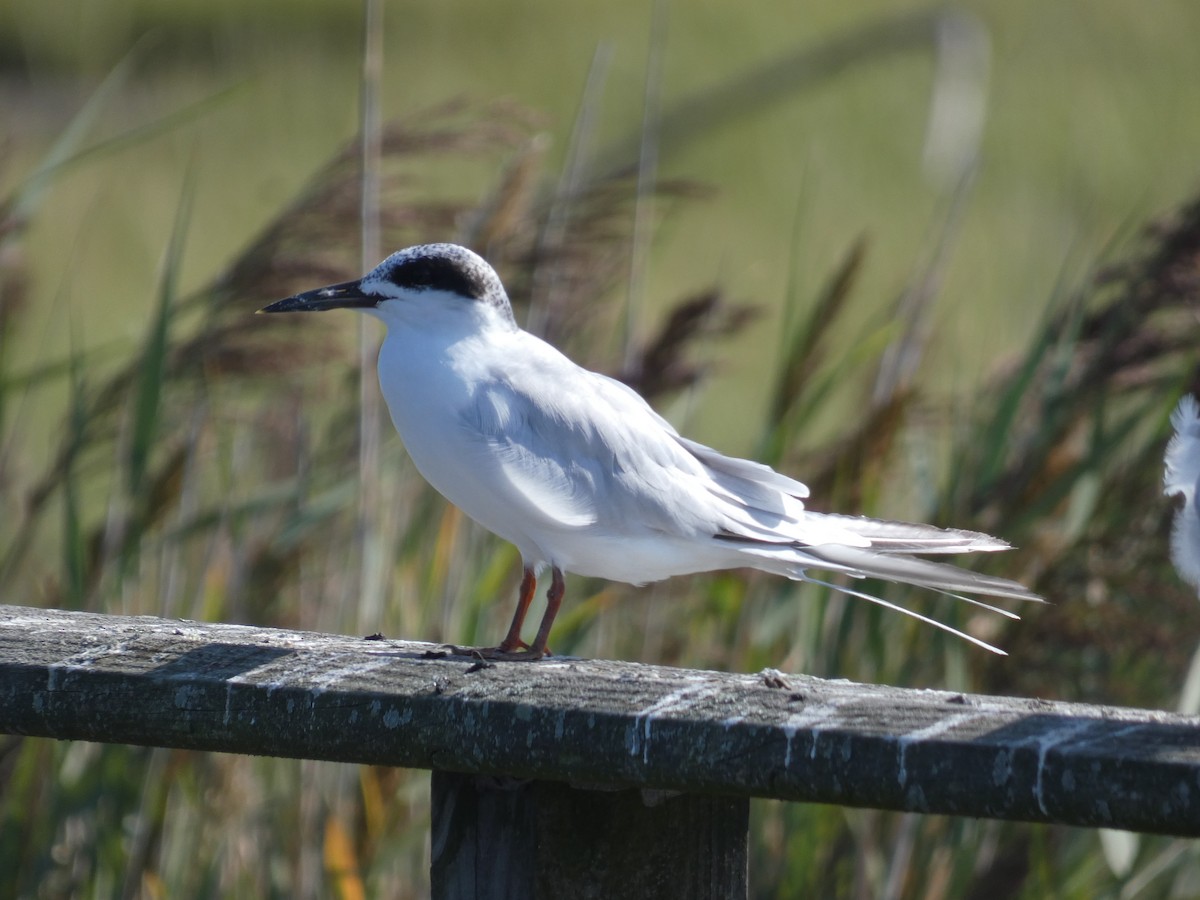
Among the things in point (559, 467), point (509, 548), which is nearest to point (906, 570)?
point (559, 467)

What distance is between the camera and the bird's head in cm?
275

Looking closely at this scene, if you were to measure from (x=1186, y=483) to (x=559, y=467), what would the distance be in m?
0.95

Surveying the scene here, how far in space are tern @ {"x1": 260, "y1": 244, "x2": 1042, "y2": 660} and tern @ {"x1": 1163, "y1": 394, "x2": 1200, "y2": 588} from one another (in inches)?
11.1

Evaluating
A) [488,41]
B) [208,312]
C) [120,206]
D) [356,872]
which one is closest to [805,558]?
[356,872]

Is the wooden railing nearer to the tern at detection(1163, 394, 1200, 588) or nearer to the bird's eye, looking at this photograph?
the tern at detection(1163, 394, 1200, 588)

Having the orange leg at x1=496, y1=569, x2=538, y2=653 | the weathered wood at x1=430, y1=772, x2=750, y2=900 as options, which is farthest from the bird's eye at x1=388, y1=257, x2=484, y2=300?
the weathered wood at x1=430, y1=772, x2=750, y2=900

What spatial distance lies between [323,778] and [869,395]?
1651 millimetres

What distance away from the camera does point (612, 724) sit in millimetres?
1758

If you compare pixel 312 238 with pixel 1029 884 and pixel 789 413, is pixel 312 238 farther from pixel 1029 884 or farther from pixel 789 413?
pixel 1029 884

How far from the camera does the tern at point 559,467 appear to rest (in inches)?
100.0

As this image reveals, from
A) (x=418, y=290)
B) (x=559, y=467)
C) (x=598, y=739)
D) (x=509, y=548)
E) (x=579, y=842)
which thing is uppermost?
(x=418, y=290)

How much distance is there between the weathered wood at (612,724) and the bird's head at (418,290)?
73 centimetres

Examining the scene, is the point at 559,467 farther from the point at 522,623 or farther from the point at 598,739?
the point at 598,739

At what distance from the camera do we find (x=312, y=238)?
351 centimetres
